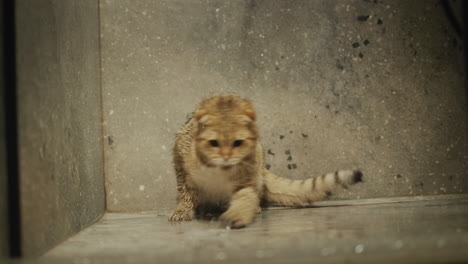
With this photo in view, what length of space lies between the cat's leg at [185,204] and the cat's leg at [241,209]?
28 centimetres

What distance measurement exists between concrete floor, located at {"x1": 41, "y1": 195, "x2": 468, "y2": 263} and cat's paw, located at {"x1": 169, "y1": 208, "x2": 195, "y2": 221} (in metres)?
0.06

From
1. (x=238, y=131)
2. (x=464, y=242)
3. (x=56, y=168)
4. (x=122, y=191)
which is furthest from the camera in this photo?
(x=122, y=191)

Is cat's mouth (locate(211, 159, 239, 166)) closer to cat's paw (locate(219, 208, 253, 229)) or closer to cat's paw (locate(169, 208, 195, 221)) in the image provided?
cat's paw (locate(219, 208, 253, 229))

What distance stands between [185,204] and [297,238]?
3.37 feet

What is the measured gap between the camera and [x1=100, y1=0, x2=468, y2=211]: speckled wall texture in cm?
304

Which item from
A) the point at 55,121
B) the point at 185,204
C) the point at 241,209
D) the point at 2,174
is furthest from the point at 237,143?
the point at 2,174

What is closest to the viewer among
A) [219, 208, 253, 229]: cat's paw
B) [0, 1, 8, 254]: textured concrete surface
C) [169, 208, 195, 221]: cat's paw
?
[0, 1, 8, 254]: textured concrete surface

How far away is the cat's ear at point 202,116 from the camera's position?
2387mm

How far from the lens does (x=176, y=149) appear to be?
270 centimetres

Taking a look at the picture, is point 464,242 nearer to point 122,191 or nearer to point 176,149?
point 176,149

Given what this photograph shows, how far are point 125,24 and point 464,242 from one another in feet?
7.99

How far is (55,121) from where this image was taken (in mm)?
1883

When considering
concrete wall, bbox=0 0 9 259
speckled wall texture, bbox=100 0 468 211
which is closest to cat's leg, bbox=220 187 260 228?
speckled wall texture, bbox=100 0 468 211

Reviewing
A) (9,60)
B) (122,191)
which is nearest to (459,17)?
(122,191)
